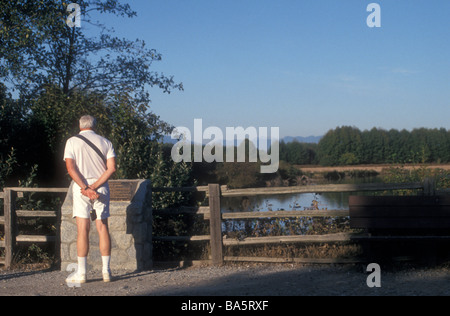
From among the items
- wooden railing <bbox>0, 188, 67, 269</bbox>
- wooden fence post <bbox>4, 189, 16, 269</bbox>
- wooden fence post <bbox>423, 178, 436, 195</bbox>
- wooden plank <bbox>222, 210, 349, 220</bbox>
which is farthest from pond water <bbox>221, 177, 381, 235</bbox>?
wooden fence post <bbox>4, 189, 16, 269</bbox>

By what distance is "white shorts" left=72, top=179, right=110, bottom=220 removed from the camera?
22.7 ft

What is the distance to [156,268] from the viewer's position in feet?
28.1

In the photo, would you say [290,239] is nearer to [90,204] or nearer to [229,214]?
[229,214]

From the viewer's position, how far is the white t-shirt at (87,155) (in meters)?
6.88

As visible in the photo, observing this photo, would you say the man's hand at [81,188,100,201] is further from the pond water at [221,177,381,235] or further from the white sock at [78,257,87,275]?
the pond water at [221,177,381,235]

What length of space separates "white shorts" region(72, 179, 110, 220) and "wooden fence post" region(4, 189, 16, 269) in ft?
8.29

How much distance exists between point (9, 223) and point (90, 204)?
278 centimetres

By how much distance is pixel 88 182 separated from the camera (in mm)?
6926

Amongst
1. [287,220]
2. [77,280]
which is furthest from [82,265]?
[287,220]

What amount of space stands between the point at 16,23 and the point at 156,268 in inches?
277

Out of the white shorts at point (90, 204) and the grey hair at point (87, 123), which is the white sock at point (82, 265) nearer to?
the white shorts at point (90, 204)

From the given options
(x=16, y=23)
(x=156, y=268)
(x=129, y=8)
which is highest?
(x=129, y=8)
